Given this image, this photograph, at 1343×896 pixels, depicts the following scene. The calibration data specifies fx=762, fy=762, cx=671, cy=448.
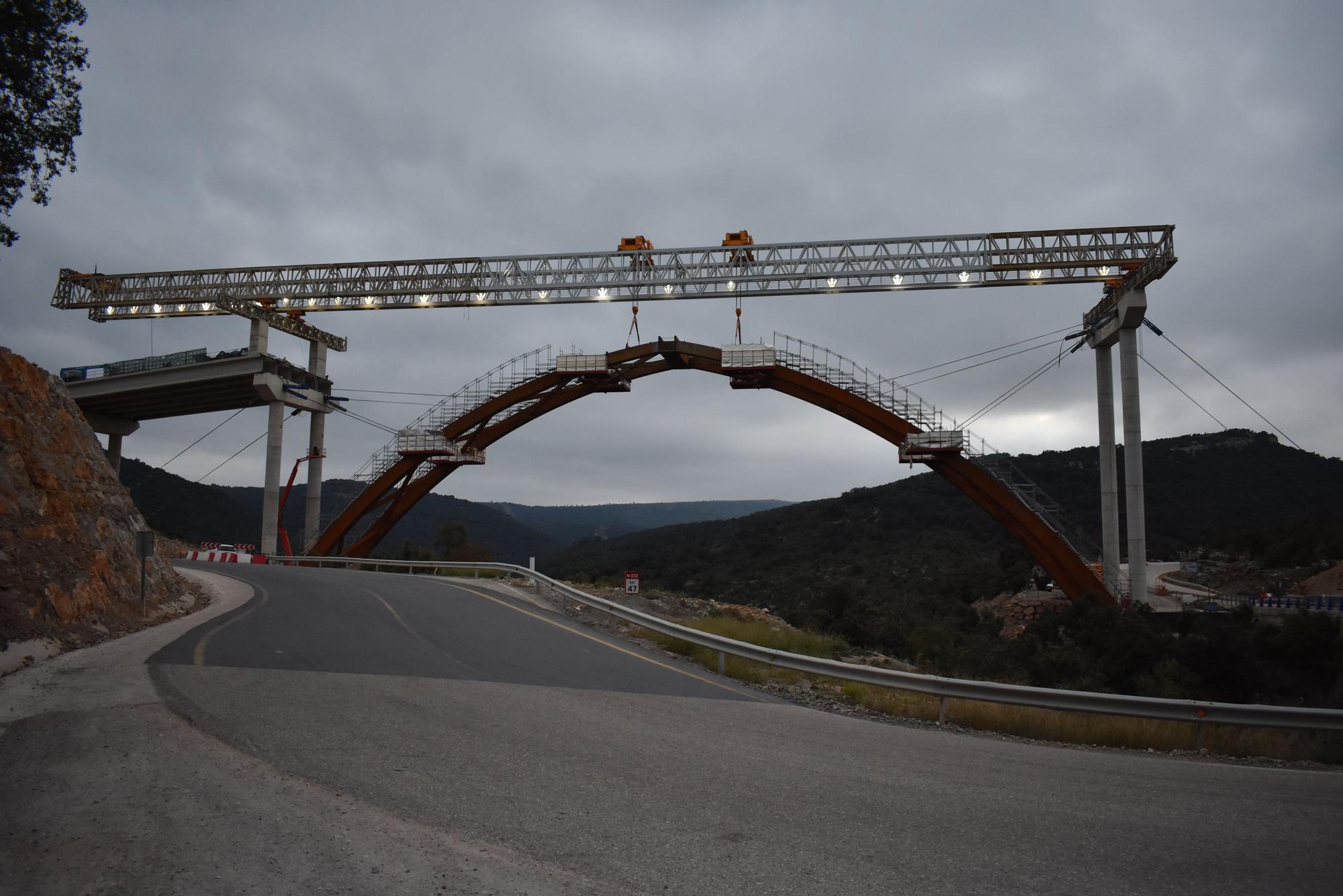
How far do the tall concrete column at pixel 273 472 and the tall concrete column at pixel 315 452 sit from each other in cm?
204

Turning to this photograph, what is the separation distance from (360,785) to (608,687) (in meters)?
5.17

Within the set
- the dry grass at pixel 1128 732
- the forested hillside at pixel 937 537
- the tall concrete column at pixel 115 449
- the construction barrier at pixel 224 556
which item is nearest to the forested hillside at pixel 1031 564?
the forested hillside at pixel 937 537

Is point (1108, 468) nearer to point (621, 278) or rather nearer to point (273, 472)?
point (621, 278)

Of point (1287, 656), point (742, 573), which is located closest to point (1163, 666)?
point (1287, 656)

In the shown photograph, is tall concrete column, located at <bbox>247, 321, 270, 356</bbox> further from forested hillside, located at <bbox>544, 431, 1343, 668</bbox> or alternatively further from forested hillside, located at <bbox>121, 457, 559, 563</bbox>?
forested hillside, located at <bbox>544, 431, 1343, 668</bbox>

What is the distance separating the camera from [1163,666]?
75.2ft

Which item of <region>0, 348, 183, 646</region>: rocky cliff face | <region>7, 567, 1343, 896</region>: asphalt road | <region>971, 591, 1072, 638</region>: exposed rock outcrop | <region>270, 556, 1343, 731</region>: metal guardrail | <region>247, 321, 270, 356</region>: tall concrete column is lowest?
<region>971, 591, 1072, 638</region>: exposed rock outcrop

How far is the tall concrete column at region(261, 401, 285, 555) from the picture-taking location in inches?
1753

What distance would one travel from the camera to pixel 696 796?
253 inches

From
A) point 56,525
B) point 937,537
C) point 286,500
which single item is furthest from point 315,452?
point 937,537

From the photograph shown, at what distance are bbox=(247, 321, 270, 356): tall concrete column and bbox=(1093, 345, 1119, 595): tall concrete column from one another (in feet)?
144

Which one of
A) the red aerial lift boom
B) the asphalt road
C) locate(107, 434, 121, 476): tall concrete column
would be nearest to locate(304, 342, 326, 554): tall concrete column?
the red aerial lift boom

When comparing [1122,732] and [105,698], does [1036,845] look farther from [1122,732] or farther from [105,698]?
[105,698]

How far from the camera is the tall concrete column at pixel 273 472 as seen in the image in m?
44.5
